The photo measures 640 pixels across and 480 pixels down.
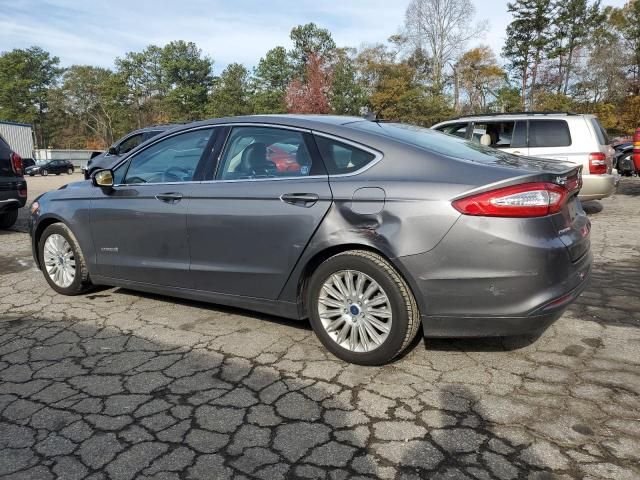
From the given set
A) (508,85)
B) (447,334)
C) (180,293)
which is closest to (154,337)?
(180,293)

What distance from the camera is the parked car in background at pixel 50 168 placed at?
132 feet

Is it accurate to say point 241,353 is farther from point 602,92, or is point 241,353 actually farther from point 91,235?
point 602,92

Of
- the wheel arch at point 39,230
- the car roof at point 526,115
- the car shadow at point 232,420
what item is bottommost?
the car shadow at point 232,420

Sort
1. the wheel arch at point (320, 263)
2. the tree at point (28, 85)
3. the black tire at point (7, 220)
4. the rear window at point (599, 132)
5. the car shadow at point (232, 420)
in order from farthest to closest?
the tree at point (28, 85), the black tire at point (7, 220), the rear window at point (599, 132), the wheel arch at point (320, 263), the car shadow at point (232, 420)

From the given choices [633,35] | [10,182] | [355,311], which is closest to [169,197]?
[355,311]

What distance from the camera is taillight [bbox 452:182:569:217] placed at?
2760 mm

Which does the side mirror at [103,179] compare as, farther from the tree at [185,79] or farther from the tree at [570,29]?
the tree at [185,79]

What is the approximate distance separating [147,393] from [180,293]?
1.13 m

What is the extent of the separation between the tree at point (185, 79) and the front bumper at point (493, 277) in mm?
70232

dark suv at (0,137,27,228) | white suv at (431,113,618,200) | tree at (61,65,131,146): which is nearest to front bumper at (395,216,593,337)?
white suv at (431,113,618,200)

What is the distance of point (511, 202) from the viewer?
2762 millimetres

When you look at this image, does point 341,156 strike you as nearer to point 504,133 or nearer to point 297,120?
point 297,120

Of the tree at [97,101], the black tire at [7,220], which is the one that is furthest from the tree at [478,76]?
the black tire at [7,220]

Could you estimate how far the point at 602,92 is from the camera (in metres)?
42.3
